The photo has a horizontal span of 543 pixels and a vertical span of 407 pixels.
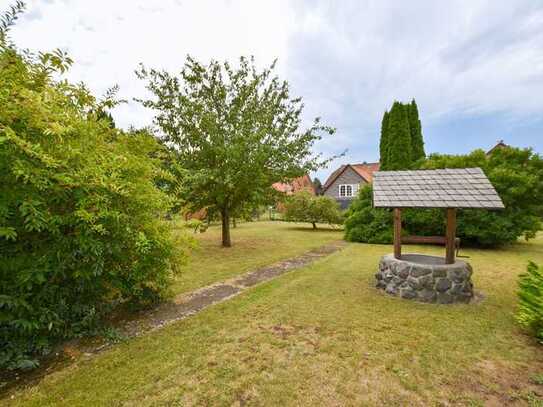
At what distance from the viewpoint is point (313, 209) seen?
64.1 ft

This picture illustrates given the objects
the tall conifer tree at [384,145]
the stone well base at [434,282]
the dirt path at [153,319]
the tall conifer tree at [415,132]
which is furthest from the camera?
the tall conifer tree at [415,132]

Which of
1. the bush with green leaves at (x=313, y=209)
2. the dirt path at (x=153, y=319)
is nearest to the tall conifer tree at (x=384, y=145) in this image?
the bush with green leaves at (x=313, y=209)

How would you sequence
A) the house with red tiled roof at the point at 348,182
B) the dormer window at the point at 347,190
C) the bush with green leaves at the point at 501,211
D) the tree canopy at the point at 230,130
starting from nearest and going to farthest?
the tree canopy at the point at 230,130 < the bush with green leaves at the point at 501,211 < the house with red tiled roof at the point at 348,182 < the dormer window at the point at 347,190

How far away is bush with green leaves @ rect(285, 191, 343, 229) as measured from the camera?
19.2 metres

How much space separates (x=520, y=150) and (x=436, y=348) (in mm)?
13416

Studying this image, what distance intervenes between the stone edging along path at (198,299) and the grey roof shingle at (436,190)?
3.69 m

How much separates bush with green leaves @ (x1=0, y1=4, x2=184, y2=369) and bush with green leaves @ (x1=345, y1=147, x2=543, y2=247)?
491 inches

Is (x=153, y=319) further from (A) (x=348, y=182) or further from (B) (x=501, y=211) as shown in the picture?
(A) (x=348, y=182)

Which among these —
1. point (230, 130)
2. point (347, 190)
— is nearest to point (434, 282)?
point (230, 130)

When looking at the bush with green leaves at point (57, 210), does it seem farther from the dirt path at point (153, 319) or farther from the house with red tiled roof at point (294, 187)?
the house with red tiled roof at point (294, 187)

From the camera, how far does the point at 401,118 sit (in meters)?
16.8

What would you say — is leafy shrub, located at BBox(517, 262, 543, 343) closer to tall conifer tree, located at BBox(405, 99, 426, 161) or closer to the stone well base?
the stone well base

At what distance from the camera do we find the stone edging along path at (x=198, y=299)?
4164 mm

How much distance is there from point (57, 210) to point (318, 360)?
3.91 m
